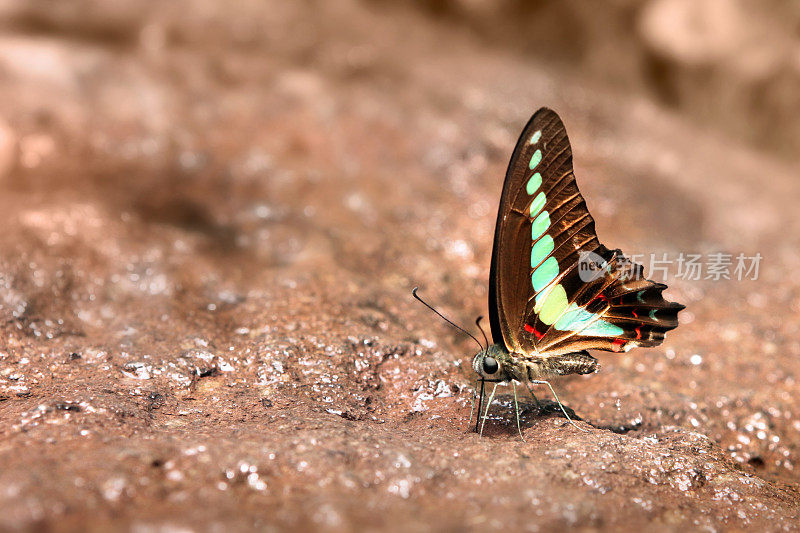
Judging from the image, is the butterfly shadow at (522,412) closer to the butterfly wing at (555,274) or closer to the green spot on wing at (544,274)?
the butterfly wing at (555,274)

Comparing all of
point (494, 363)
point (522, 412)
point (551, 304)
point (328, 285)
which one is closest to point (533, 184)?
point (551, 304)

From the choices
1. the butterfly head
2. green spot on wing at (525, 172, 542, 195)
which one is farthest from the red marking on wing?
green spot on wing at (525, 172, 542, 195)

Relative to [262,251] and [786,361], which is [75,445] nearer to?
[262,251]

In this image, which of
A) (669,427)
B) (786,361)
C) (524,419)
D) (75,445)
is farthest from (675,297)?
(75,445)

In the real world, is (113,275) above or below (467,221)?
below

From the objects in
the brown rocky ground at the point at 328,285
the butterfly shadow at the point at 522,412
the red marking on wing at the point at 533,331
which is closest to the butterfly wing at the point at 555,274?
the red marking on wing at the point at 533,331

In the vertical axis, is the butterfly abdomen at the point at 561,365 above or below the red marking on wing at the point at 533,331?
below

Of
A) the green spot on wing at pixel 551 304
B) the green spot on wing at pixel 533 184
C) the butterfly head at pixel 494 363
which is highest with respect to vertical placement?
the green spot on wing at pixel 533 184
